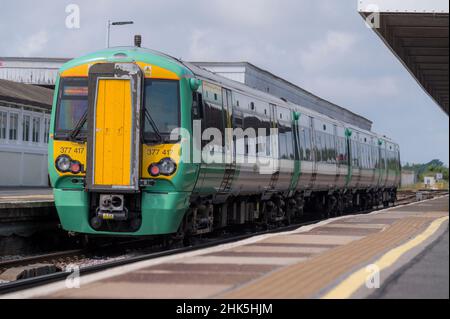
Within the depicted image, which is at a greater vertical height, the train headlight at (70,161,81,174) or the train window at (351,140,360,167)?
the train window at (351,140,360,167)

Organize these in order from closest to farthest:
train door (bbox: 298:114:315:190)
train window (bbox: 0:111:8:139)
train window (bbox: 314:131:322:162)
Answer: train door (bbox: 298:114:315:190)
train window (bbox: 314:131:322:162)
train window (bbox: 0:111:8:139)

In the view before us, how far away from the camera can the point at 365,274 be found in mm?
8320

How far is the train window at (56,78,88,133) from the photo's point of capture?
14078 millimetres

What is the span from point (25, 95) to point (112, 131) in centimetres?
2828

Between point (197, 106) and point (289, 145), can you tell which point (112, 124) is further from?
point (289, 145)

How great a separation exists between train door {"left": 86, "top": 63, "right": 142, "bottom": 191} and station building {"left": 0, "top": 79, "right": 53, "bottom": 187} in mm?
23995

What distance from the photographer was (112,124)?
13766 mm

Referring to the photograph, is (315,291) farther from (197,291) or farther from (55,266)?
(55,266)

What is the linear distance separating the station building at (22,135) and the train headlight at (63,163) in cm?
2359

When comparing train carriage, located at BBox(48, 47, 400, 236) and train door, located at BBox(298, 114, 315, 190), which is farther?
train door, located at BBox(298, 114, 315, 190)

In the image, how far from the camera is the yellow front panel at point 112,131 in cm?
1370

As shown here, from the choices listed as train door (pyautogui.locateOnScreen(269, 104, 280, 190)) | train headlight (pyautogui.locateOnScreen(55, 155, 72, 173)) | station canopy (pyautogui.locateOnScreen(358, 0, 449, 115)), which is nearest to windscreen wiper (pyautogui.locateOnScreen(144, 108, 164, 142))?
train headlight (pyautogui.locateOnScreen(55, 155, 72, 173))

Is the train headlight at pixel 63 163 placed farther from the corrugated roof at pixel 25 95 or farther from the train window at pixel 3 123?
the train window at pixel 3 123

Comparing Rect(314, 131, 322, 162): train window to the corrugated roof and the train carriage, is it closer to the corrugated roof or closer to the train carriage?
the train carriage
